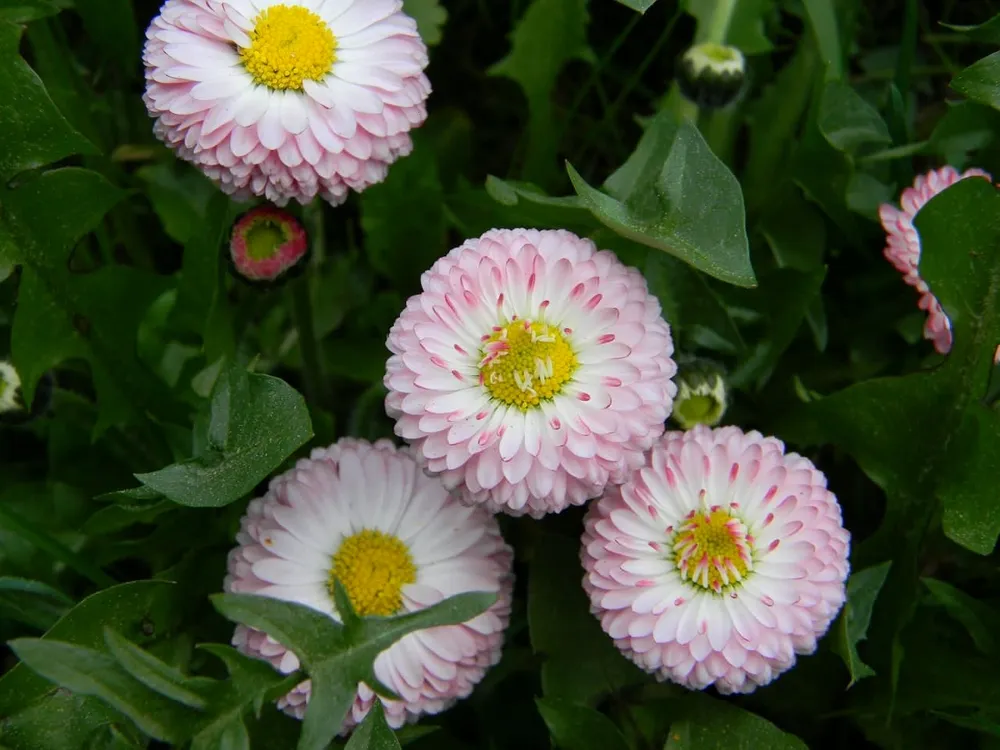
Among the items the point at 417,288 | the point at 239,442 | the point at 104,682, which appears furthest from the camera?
the point at 417,288

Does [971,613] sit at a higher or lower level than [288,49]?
lower

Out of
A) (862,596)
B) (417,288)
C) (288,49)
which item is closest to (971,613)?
(862,596)

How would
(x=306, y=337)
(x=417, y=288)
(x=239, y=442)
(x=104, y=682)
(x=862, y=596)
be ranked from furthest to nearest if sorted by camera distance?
(x=417, y=288) → (x=306, y=337) → (x=862, y=596) → (x=239, y=442) → (x=104, y=682)

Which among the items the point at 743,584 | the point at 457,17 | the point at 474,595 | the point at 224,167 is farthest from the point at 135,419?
the point at 457,17

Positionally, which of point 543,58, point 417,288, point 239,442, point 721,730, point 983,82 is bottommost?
point 721,730

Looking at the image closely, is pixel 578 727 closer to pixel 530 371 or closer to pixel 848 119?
pixel 530 371

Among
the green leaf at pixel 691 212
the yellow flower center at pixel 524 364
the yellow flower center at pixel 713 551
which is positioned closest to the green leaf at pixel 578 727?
the yellow flower center at pixel 713 551

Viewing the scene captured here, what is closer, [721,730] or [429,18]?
[721,730]

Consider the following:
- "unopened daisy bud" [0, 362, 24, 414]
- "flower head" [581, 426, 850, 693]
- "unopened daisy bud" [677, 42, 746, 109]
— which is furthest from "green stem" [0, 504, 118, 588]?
"unopened daisy bud" [677, 42, 746, 109]
